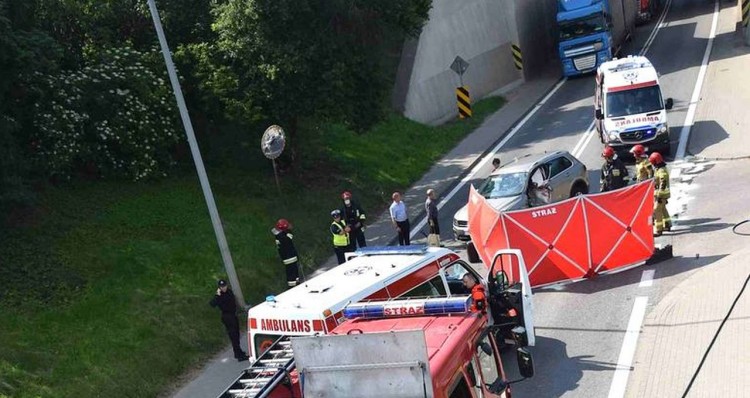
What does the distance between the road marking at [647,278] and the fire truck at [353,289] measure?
387cm

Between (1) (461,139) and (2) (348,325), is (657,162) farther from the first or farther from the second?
(1) (461,139)

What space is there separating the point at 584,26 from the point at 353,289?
3168 centimetres

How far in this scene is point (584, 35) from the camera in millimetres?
38188

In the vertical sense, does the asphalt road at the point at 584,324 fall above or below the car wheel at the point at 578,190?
below

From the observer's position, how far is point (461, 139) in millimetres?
29750

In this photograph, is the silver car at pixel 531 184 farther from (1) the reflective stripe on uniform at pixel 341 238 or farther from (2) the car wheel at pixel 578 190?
(1) the reflective stripe on uniform at pixel 341 238

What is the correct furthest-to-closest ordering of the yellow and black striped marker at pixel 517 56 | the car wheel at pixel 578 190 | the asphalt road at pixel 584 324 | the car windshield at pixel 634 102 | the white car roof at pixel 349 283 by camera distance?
the yellow and black striped marker at pixel 517 56
the car windshield at pixel 634 102
the car wheel at pixel 578 190
the asphalt road at pixel 584 324
the white car roof at pixel 349 283

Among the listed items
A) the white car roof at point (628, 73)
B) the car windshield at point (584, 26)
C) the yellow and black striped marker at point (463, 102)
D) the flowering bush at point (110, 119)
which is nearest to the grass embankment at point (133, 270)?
the flowering bush at point (110, 119)

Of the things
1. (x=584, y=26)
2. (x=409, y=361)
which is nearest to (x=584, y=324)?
(x=409, y=361)

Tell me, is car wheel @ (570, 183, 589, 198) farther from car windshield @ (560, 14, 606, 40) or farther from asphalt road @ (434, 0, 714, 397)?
car windshield @ (560, 14, 606, 40)

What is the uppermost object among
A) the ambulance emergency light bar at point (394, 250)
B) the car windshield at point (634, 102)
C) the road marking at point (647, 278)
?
the ambulance emergency light bar at point (394, 250)

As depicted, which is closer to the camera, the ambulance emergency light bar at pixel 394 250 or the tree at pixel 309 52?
the ambulance emergency light bar at pixel 394 250

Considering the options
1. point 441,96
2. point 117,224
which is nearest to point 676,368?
point 117,224

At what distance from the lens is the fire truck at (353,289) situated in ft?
30.7
